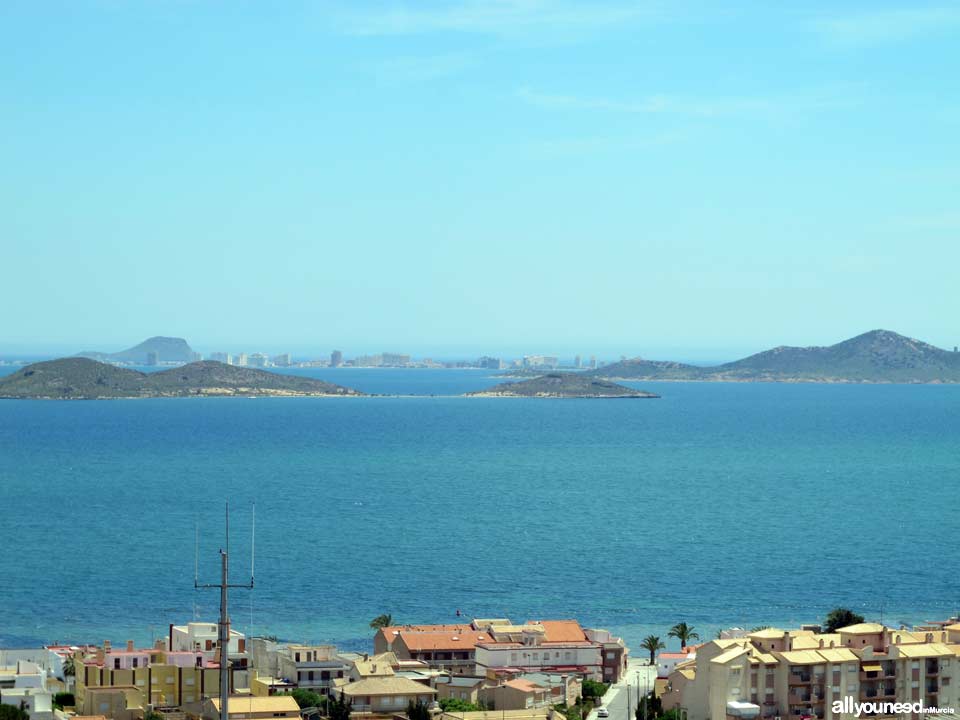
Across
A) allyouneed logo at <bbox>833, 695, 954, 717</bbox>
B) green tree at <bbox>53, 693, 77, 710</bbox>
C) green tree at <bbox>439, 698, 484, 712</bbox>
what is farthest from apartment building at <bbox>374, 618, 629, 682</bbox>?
allyouneed logo at <bbox>833, 695, 954, 717</bbox>

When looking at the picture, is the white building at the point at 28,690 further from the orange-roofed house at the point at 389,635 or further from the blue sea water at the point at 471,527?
the blue sea water at the point at 471,527

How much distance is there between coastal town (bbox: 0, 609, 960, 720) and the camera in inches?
1215

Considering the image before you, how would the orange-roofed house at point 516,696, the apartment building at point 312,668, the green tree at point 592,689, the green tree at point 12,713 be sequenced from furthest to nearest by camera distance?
A: the green tree at point 592,689
the apartment building at point 312,668
the orange-roofed house at point 516,696
the green tree at point 12,713

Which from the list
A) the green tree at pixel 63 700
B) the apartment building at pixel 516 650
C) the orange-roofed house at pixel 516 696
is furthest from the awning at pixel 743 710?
the green tree at pixel 63 700

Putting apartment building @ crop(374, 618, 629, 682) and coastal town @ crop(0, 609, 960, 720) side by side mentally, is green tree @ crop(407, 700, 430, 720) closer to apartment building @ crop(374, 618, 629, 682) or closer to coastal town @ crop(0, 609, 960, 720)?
coastal town @ crop(0, 609, 960, 720)

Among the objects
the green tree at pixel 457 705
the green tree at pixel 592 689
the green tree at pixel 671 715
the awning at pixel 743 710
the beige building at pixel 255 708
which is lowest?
the green tree at pixel 592 689

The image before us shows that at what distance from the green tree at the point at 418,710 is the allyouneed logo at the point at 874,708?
731 centimetres

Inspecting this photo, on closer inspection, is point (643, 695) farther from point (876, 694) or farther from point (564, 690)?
point (876, 694)

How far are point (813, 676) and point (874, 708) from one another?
1.18 m

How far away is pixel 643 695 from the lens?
34875 mm

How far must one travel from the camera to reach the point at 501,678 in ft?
117

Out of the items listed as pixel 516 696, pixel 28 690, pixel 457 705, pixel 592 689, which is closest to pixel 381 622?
pixel 592 689

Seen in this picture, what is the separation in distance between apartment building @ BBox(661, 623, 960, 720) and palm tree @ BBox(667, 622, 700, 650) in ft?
28.0

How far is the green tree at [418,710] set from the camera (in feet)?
103
